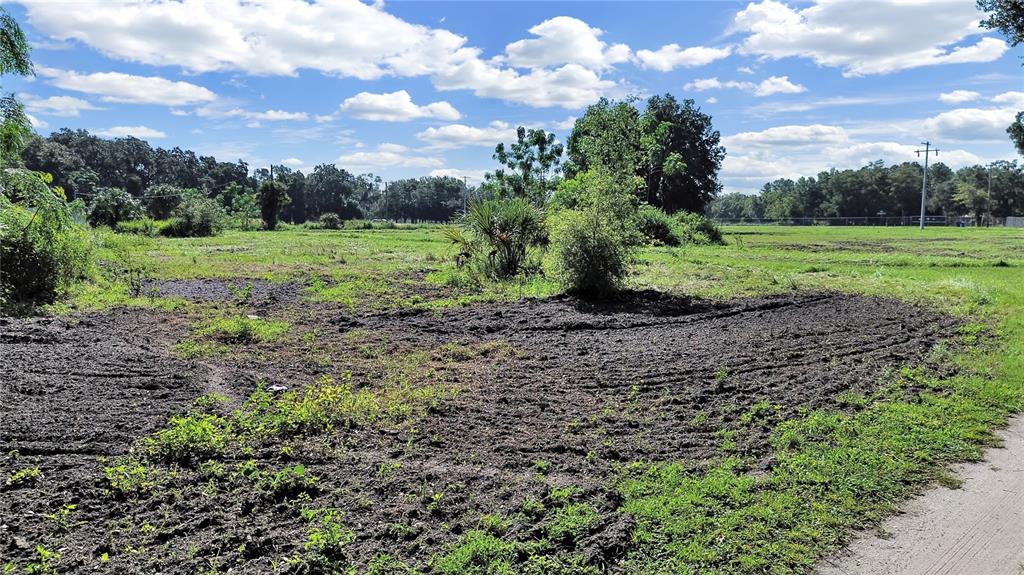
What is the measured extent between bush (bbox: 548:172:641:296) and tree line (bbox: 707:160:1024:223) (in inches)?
3289

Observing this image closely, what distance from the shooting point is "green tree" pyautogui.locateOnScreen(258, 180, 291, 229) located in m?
57.3

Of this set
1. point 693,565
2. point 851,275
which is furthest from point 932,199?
point 693,565

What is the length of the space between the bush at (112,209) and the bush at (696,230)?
36.3 meters

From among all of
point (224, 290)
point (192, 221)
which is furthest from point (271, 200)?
point (224, 290)

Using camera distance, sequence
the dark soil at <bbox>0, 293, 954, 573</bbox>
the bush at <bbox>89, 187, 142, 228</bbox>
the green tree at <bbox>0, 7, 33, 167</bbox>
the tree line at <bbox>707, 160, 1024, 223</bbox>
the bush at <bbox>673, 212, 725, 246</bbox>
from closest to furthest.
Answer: the dark soil at <bbox>0, 293, 954, 573</bbox> → the green tree at <bbox>0, 7, 33, 167</bbox> → the bush at <bbox>673, 212, 725, 246</bbox> → the bush at <bbox>89, 187, 142, 228</bbox> → the tree line at <bbox>707, 160, 1024, 223</bbox>

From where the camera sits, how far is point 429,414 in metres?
5.97

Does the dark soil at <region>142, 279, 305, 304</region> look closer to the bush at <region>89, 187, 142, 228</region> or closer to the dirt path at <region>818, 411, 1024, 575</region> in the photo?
the dirt path at <region>818, 411, 1024, 575</region>

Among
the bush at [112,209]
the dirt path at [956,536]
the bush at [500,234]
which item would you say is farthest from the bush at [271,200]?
the dirt path at [956,536]

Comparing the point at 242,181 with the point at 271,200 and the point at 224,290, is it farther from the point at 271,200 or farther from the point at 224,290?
the point at 224,290

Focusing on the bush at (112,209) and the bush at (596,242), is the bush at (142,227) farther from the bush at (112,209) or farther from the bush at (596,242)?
the bush at (596,242)

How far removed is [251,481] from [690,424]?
360 cm

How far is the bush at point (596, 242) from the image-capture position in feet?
41.9

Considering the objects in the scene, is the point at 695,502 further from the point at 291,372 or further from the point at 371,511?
the point at 291,372

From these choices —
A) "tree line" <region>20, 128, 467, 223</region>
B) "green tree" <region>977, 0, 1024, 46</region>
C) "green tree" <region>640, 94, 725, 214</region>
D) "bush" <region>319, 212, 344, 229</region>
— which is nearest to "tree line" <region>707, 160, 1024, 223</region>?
"green tree" <region>640, 94, 725, 214</region>
